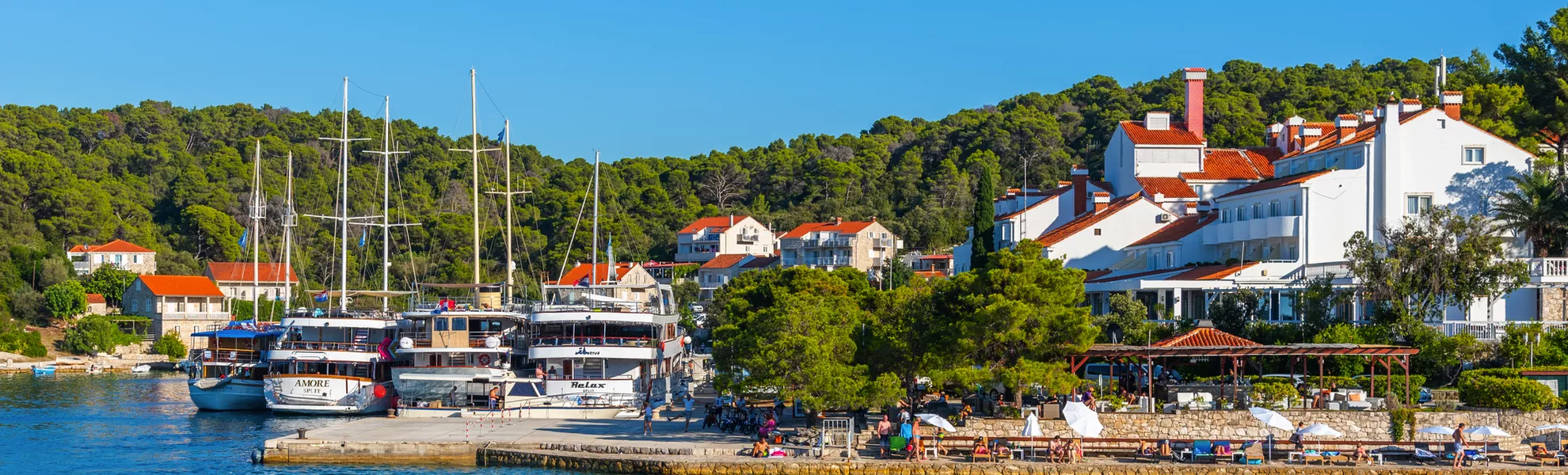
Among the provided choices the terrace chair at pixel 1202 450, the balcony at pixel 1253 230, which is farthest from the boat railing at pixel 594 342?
the balcony at pixel 1253 230

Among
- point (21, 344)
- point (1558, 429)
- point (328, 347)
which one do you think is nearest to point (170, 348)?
point (21, 344)

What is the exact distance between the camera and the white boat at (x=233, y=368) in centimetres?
5959

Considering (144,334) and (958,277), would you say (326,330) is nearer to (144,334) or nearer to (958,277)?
(958,277)

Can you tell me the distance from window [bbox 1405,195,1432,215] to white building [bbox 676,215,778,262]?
8240 centimetres

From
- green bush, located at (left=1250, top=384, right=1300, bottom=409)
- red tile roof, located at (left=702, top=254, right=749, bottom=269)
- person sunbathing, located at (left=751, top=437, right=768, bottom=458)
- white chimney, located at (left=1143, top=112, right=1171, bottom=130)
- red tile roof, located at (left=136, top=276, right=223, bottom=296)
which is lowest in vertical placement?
person sunbathing, located at (left=751, top=437, right=768, bottom=458)

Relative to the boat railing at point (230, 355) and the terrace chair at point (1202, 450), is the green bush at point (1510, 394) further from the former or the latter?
the boat railing at point (230, 355)

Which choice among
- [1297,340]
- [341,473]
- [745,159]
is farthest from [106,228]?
[1297,340]

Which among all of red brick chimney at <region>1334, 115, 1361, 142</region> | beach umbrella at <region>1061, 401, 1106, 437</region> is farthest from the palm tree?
beach umbrella at <region>1061, 401, 1106, 437</region>

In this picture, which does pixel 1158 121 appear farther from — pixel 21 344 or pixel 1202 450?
pixel 21 344

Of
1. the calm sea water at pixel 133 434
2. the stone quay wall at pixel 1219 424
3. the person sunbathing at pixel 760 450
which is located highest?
the stone quay wall at pixel 1219 424

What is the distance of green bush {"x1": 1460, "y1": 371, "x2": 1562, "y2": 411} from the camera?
38688mm

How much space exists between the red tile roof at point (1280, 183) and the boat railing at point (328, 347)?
33.4m

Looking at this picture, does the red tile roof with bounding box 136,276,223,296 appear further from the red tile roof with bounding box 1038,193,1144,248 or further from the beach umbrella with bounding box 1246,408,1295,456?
the beach umbrella with bounding box 1246,408,1295,456

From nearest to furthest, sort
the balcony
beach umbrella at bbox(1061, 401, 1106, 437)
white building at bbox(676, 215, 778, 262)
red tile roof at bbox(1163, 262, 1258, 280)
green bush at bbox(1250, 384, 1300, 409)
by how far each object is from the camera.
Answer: beach umbrella at bbox(1061, 401, 1106, 437)
green bush at bbox(1250, 384, 1300, 409)
red tile roof at bbox(1163, 262, 1258, 280)
the balcony
white building at bbox(676, 215, 778, 262)
